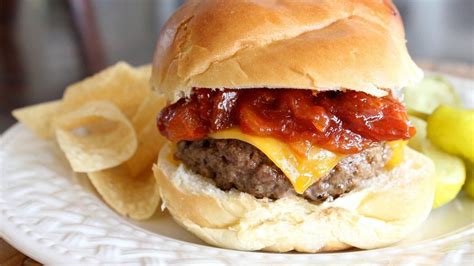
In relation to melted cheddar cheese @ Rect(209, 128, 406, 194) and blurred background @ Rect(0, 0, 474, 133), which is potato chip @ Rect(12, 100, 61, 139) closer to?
melted cheddar cheese @ Rect(209, 128, 406, 194)

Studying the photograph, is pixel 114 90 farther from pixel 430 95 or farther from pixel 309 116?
pixel 430 95

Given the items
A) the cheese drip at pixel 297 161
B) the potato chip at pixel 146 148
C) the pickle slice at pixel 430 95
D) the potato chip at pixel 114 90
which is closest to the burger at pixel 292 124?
the cheese drip at pixel 297 161

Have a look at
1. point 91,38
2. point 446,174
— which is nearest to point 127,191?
point 446,174

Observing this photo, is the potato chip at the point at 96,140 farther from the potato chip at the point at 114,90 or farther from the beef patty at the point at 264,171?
the beef patty at the point at 264,171

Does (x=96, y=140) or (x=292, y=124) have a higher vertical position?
(x=292, y=124)

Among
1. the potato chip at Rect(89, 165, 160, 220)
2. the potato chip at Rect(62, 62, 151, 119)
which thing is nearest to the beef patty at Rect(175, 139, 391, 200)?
the potato chip at Rect(89, 165, 160, 220)

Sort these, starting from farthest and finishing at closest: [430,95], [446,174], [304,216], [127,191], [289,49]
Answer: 1. [430,95]
2. [127,191]
3. [446,174]
4. [304,216]
5. [289,49]
